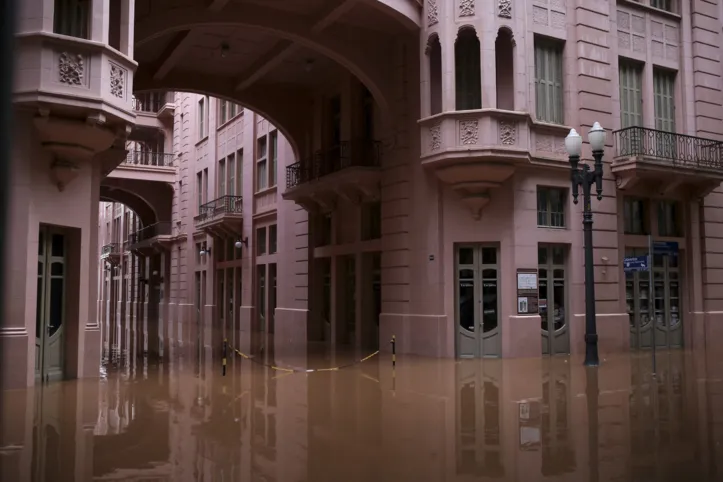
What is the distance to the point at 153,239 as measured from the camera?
45000 millimetres

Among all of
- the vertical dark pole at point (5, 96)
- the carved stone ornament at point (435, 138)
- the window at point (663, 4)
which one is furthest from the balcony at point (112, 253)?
the vertical dark pole at point (5, 96)

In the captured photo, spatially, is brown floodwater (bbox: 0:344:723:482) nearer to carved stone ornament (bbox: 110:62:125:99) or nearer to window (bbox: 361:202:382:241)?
carved stone ornament (bbox: 110:62:125:99)

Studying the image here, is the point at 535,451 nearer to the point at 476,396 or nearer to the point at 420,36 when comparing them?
the point at 476,396

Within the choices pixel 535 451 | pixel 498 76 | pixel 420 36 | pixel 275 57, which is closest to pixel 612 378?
pixel 535 451

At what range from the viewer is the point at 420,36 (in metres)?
20.3

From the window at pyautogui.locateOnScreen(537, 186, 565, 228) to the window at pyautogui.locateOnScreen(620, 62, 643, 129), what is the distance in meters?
3.52

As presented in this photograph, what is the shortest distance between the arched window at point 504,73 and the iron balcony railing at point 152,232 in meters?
29.4

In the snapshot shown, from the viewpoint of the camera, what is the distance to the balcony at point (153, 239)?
44.4 m

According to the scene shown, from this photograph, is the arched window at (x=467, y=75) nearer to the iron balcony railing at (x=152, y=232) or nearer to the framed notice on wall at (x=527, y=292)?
the framed notice on wall at (x=527, y=292)

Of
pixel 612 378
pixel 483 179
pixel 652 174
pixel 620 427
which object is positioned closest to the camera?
pixel 620 427

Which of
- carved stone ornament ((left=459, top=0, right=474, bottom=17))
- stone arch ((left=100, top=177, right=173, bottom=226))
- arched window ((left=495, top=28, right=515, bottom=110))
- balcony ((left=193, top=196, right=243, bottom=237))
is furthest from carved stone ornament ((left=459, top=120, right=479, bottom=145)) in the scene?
stone arch ((left=100, top=177, right=173, bottom=226))

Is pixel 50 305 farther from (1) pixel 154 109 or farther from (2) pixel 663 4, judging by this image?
(1) pixel 154 109

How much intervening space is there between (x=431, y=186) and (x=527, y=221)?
2.85m

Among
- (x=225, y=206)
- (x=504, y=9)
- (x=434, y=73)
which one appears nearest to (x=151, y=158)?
(x=225, y=206)
